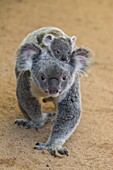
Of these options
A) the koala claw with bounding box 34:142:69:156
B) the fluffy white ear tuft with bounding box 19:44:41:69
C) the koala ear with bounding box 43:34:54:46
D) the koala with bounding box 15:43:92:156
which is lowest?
the koala claw with bounding box 34:142:69:156

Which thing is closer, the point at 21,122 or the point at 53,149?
the point at 53,149

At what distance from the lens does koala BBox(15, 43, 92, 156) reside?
3684 millimetres

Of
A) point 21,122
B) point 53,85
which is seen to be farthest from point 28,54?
point 21,122

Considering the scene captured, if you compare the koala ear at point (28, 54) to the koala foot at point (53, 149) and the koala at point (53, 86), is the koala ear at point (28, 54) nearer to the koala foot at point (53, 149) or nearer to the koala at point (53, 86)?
the koala at point (53, 86)

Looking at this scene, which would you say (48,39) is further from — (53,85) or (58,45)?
(53,85)

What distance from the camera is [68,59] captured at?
379 centimetres

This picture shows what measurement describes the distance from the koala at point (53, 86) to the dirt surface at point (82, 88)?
0.47 ft

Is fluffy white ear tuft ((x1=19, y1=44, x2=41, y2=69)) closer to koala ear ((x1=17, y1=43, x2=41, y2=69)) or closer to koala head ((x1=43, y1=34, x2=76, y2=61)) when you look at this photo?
koala ear ((x1=17, y1=43, x2=41, y2=69))

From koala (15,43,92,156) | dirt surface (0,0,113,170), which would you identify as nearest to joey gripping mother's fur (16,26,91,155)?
koala (15,43,92,156)

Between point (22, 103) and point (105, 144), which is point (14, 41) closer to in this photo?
point (22, 103)

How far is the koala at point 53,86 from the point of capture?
12.1 feet

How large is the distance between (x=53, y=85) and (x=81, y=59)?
444mm

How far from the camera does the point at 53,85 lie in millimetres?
3627

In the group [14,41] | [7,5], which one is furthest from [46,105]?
[7,5]
